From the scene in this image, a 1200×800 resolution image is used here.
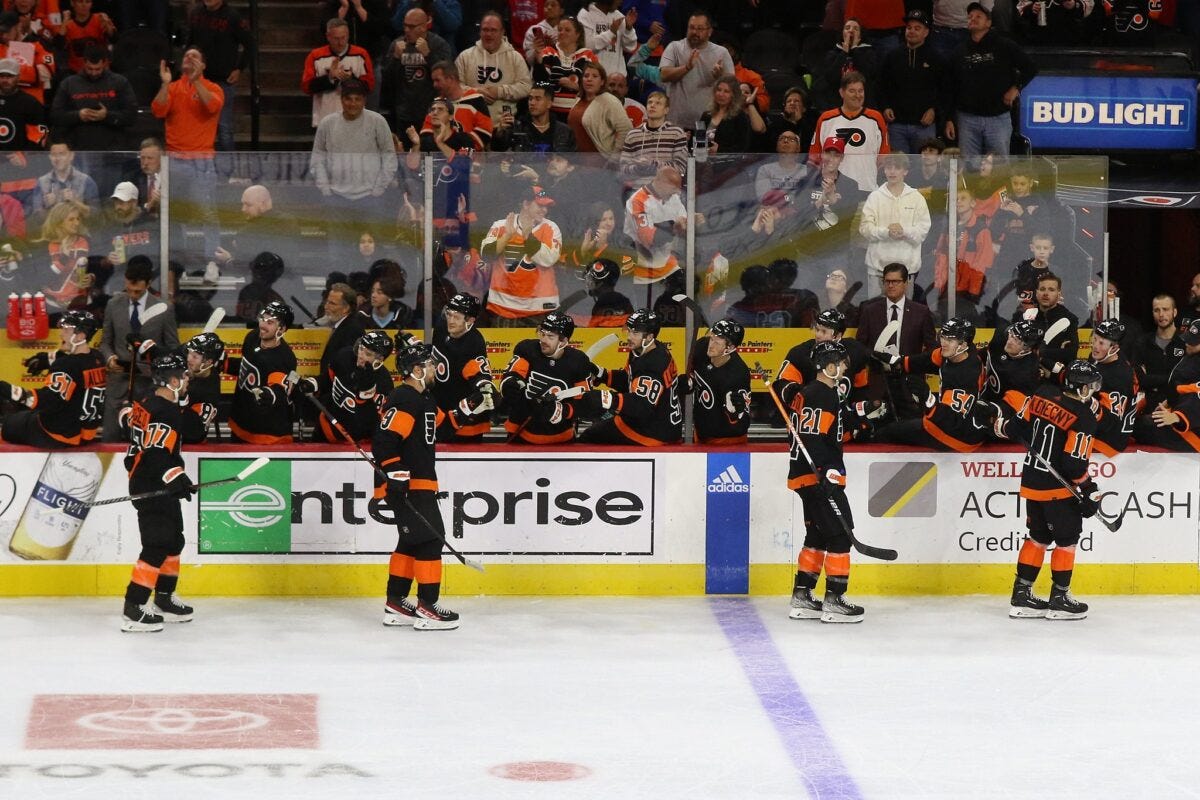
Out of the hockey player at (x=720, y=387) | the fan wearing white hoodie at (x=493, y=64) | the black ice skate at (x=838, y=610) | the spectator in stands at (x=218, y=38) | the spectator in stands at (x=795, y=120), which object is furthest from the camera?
the spectator in stands at (x=218, y=38)

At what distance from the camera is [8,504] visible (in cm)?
1004

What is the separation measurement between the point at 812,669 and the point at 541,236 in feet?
10.6

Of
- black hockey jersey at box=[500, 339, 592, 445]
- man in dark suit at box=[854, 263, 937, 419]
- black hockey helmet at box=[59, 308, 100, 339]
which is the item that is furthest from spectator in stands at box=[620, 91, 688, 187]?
black hockey helmet at box=[59, 308, 100, 339]

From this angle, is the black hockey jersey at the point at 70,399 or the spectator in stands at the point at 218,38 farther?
the spectator in stands at the point at 218,38

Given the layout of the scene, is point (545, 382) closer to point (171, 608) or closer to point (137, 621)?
point (171, 608)

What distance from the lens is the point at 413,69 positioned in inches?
504

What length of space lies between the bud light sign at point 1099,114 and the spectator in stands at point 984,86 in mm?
1691

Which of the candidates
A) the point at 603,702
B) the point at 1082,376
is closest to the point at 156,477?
the point at 603,702

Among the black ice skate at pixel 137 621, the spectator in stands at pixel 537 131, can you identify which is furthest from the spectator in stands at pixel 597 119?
the black ice skate at pixel 137 621

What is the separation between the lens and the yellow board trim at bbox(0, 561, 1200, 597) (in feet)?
33.2

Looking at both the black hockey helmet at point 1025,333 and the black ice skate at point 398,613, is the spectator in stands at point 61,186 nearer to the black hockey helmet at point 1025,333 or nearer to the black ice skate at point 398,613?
the black ice skate at point 398,613

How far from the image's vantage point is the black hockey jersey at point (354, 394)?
33.8 feet

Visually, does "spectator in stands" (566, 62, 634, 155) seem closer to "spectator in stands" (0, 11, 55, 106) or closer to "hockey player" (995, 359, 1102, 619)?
"hockey player" (995, 359, 1102, 619)

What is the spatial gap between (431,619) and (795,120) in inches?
195
